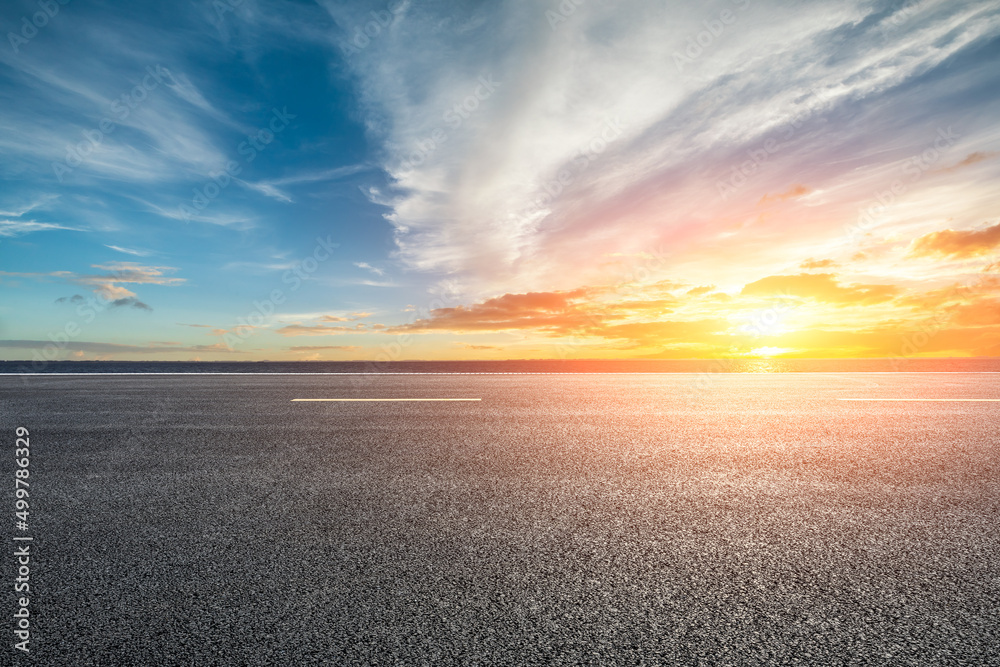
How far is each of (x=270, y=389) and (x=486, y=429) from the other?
626 cm

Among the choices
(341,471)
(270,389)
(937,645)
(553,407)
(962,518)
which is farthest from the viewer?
(270,389)

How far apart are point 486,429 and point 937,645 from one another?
4.43 metres

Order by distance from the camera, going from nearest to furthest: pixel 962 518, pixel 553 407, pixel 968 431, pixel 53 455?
1. pixel 962 518
2. pixel 53 455
3. pixel 968 431
4. pixel 553 407

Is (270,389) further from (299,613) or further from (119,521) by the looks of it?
(299,613)

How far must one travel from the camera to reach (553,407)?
7754 mm

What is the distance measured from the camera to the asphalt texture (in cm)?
190

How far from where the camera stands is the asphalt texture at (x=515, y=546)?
190cm

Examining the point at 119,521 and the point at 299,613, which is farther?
the point at 119,521

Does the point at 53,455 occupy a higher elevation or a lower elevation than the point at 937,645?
higher

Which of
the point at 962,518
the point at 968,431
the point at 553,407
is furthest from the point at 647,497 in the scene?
the point at 968,431

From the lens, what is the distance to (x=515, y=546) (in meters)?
2.70

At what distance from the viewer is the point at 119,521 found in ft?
10.4

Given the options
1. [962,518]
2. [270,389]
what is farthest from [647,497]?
[270,389]

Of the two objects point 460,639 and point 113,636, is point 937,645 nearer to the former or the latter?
point 460,639
